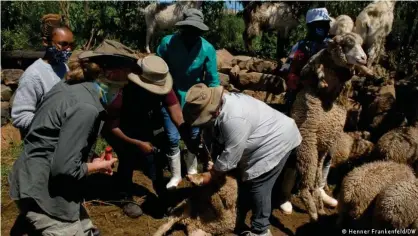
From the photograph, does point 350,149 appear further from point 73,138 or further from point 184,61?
point 73,138

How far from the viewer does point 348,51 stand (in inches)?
144

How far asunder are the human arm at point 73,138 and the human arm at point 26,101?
926mm

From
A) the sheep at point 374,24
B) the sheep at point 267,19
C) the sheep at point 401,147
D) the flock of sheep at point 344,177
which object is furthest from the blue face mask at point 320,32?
the sheep at point 267,19

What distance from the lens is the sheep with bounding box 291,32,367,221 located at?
151 inches

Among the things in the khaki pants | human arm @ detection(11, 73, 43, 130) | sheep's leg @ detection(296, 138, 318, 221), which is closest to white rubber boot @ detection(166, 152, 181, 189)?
sheep's leg @ detection(296, 138, 318, 221)

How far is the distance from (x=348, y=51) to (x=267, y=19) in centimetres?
591

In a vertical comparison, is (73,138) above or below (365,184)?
above

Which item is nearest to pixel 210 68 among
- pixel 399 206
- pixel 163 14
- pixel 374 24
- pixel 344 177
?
pixel 344 177

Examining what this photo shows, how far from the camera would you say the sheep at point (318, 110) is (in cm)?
383

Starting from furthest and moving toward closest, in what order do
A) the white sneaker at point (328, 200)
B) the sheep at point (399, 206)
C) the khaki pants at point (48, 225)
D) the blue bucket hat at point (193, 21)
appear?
1. the white sneaker at point (328, 200)
2. the blue bucket hat at point (193, 21)
3. the sheep at point (399, 206)
4. the khaki pants at point (48, 225)

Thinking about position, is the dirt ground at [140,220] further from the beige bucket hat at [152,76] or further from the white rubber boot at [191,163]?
the beige bucket hat at [152,76]

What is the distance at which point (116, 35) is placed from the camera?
943 centimetres

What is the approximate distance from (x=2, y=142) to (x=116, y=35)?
452 cm

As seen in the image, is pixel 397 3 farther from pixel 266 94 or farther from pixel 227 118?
pixel 227 118
